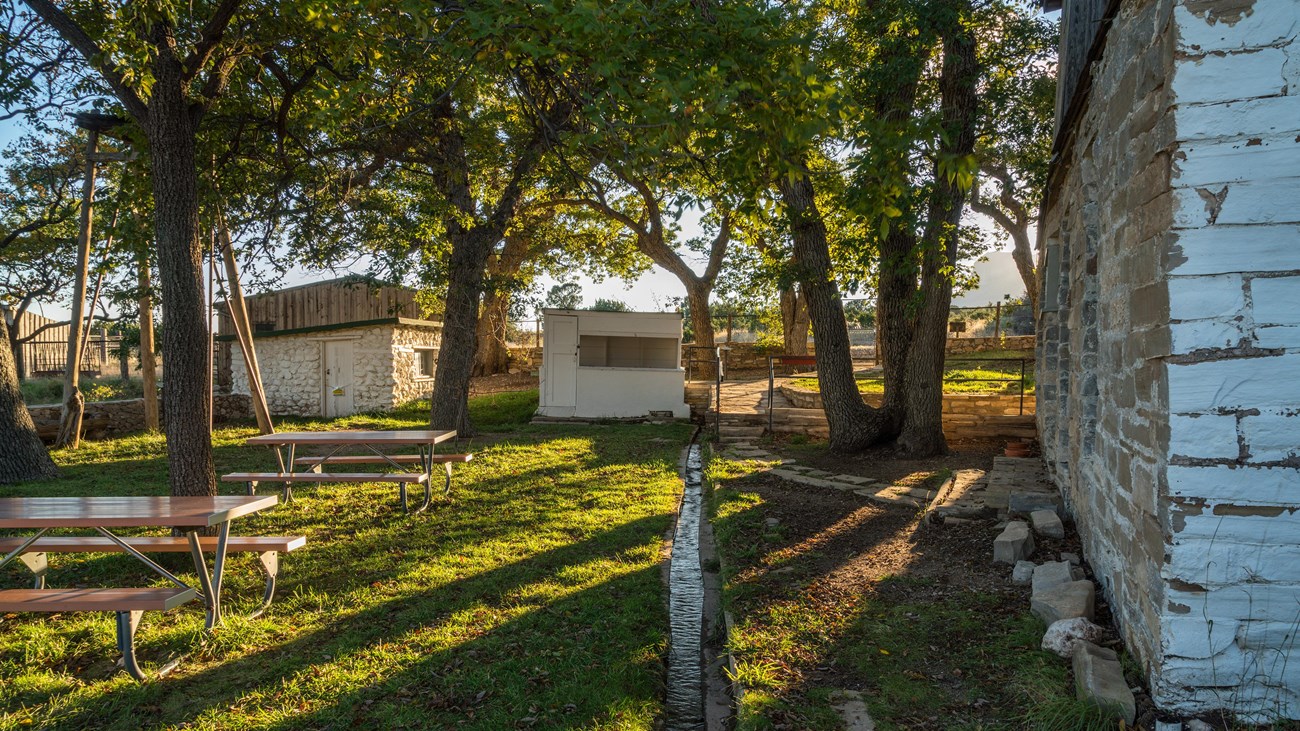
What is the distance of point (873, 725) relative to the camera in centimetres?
300

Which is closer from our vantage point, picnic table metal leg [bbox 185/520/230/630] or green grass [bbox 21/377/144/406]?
picnic table metal leg [bbox 185/520/230/630]

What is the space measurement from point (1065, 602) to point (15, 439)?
10.9 meters

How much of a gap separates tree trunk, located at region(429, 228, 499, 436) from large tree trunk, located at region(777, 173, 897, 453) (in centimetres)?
455

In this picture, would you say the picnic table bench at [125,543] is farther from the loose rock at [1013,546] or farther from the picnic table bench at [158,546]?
the loose rock at [1013,546]

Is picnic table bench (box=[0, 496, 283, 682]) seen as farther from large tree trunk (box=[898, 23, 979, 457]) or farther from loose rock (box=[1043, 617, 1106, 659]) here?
large tree trunk (box=[898, 23, 979, 457])

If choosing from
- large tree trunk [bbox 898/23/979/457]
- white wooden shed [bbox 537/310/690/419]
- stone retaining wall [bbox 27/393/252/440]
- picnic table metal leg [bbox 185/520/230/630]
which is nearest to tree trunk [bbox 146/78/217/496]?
picnic table metal leg [bbox 185/520/230/630]

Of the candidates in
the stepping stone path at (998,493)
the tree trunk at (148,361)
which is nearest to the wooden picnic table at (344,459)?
the stepping stone path at (998,493)

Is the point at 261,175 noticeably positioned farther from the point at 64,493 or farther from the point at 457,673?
the point at 457,673

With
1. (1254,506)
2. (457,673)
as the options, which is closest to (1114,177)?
(1254,506)

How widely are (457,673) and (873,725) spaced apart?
74.4 inches

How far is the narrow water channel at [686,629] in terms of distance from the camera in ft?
11.5

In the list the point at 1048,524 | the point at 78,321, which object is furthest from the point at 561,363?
the point at 1048,524

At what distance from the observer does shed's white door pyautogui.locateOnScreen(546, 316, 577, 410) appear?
593 inches

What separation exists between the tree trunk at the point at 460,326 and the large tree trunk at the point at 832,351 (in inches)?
179
